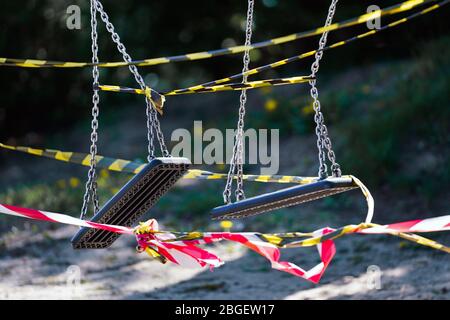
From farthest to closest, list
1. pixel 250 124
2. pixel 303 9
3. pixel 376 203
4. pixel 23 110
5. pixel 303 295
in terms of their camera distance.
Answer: pixel 23 110
pixel 303 9
pixel 250 124
pixel 376 203
pixel 303 295

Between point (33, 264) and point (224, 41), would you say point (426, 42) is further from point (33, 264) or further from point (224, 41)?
point (33, 264)

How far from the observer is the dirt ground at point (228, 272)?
16.0 feet

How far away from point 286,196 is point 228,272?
2.37 m

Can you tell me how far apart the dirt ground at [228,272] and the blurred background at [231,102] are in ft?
1.01

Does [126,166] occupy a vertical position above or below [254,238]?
above

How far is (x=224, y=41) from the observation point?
8766mm

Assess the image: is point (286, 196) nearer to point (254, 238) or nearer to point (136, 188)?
A: point (254, 238)

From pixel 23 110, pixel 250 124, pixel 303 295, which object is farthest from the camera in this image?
pixel 23 110

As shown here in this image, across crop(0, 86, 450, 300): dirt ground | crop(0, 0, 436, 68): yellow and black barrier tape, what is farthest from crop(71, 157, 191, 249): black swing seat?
crop(0, 86, 450, 300): dirt ground

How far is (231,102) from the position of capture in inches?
344

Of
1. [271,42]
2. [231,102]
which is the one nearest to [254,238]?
[271,42]

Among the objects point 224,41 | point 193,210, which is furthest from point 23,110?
point 193,210

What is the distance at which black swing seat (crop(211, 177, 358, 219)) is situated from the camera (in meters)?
3.09

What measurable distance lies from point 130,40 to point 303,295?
179 inches
